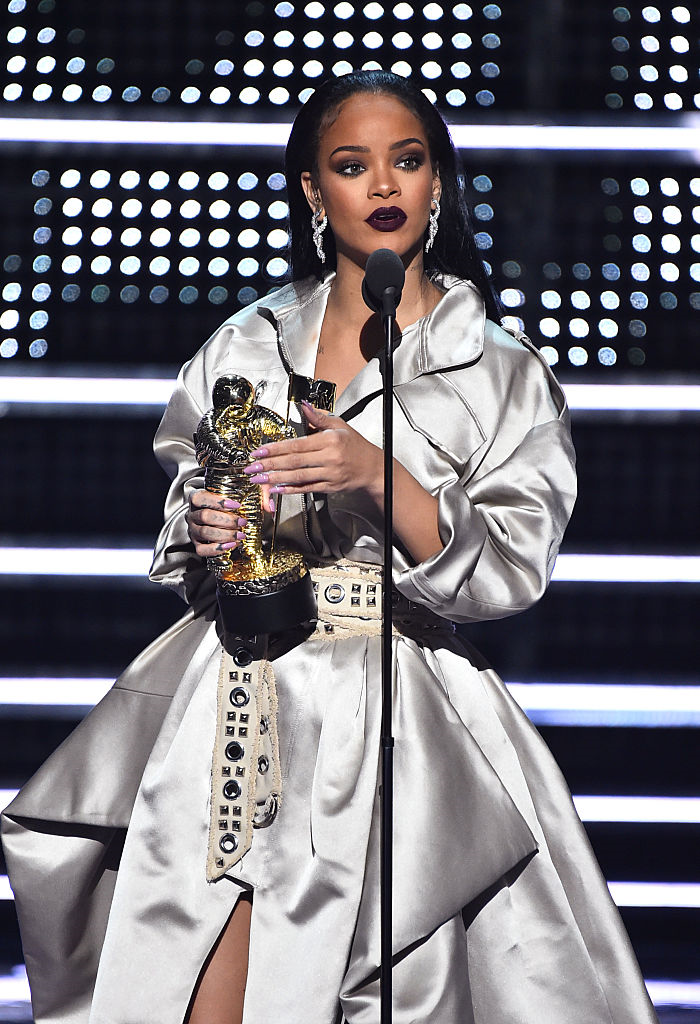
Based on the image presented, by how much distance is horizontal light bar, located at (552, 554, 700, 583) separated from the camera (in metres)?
2.18

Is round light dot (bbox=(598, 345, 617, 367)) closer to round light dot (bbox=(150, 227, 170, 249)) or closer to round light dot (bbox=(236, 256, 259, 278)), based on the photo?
round light dot (bbox=(236, 256, 259, 278))

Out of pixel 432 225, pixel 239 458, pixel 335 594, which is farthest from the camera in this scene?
pixel 432 225

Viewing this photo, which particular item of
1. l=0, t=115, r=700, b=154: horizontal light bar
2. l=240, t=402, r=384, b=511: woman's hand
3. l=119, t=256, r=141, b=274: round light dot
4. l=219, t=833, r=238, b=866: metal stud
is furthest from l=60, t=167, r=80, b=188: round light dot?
l=219, t=833, r=238, b=866: metal stud

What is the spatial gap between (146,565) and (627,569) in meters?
0.88

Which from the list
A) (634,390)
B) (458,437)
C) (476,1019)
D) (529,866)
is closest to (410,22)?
(634,390)

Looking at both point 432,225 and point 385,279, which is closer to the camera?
point 385,279

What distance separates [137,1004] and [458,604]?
57 centimetres

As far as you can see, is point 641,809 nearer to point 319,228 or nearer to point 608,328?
point 608,328

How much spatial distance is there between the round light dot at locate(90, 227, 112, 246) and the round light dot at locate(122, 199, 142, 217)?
46mm

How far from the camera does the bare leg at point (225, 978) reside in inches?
52.2

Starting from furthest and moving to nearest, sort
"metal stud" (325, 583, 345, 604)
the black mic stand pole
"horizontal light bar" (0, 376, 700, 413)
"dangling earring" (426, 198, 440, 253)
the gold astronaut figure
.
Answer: "horizontal light bar" (0, 376, 700, 413) < "dangling earring" (426, 198, 440, 253) < "metal stud" (325, 583, 345, 604) < the gold astronaut figure < the black mic stand pole

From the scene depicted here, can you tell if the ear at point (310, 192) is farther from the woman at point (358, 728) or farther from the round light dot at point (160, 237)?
the round light dot at point (160, 237)

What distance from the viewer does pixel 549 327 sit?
86.5 inches

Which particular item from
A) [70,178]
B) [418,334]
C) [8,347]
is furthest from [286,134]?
[418,334]
